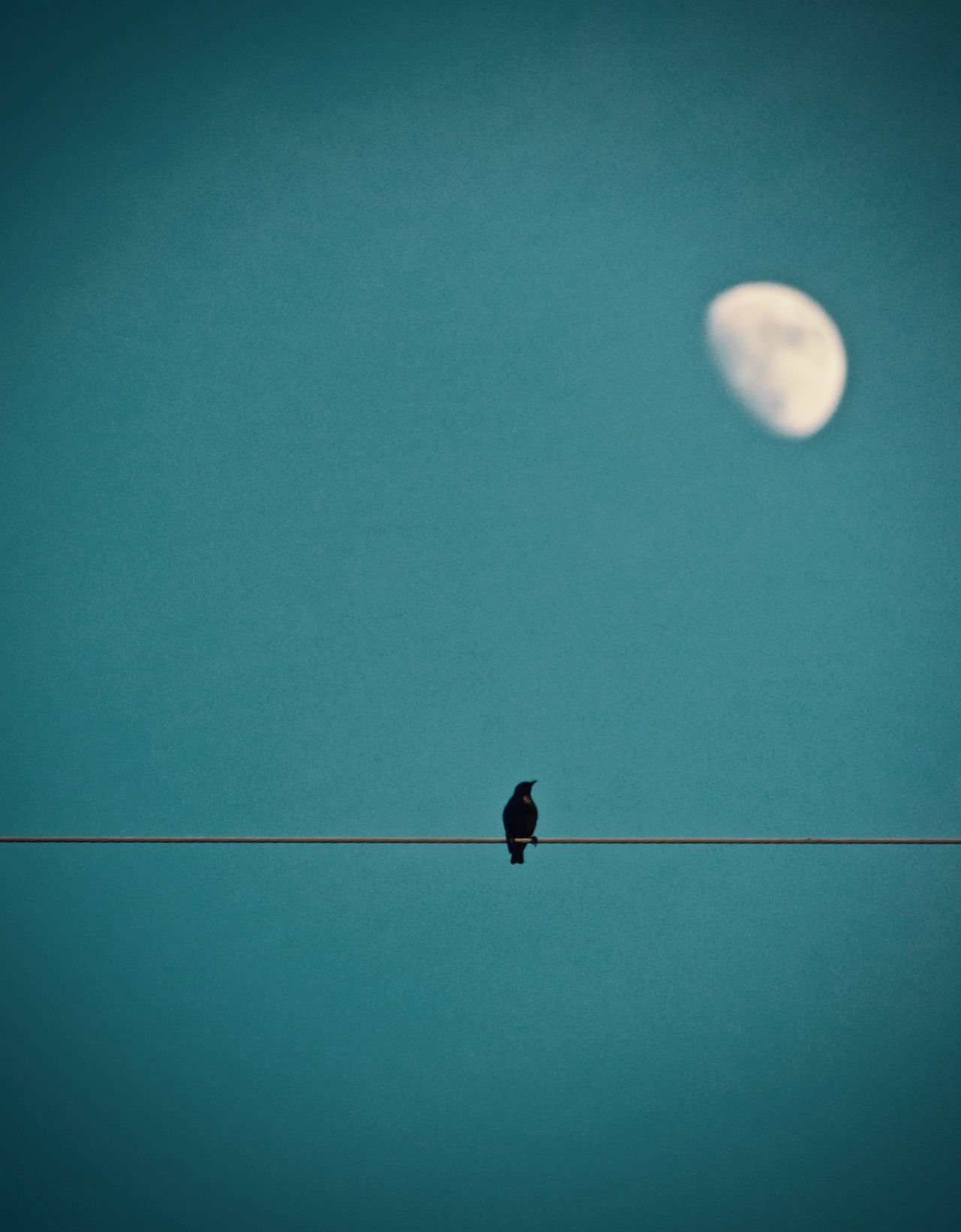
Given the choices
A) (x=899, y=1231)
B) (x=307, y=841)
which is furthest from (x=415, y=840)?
(x=899, y=1231)

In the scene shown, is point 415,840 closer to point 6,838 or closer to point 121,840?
point 121,840

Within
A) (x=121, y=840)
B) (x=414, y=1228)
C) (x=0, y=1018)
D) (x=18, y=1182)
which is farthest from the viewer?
(x=414, y=1228)

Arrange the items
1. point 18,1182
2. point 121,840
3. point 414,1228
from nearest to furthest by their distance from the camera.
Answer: point 121,840
point 18,1182
point 414,1228

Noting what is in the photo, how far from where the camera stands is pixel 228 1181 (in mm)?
26094

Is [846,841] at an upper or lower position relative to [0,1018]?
upper

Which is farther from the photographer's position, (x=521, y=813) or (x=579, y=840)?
(x=521, y=813)

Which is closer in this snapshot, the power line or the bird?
the power line

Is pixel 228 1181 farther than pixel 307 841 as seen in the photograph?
Yes

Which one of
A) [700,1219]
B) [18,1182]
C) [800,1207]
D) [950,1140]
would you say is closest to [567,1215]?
[700,1219]

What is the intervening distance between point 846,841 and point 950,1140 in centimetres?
3050

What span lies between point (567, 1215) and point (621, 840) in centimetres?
A: 2914

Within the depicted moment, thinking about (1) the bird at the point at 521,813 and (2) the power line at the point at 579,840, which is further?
(1) the bird at the point at 521,813

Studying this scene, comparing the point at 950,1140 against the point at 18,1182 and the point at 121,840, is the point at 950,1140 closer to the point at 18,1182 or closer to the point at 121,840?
the point at 18,1182

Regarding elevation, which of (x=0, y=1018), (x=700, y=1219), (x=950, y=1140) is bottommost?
(x=700, y=1219)
